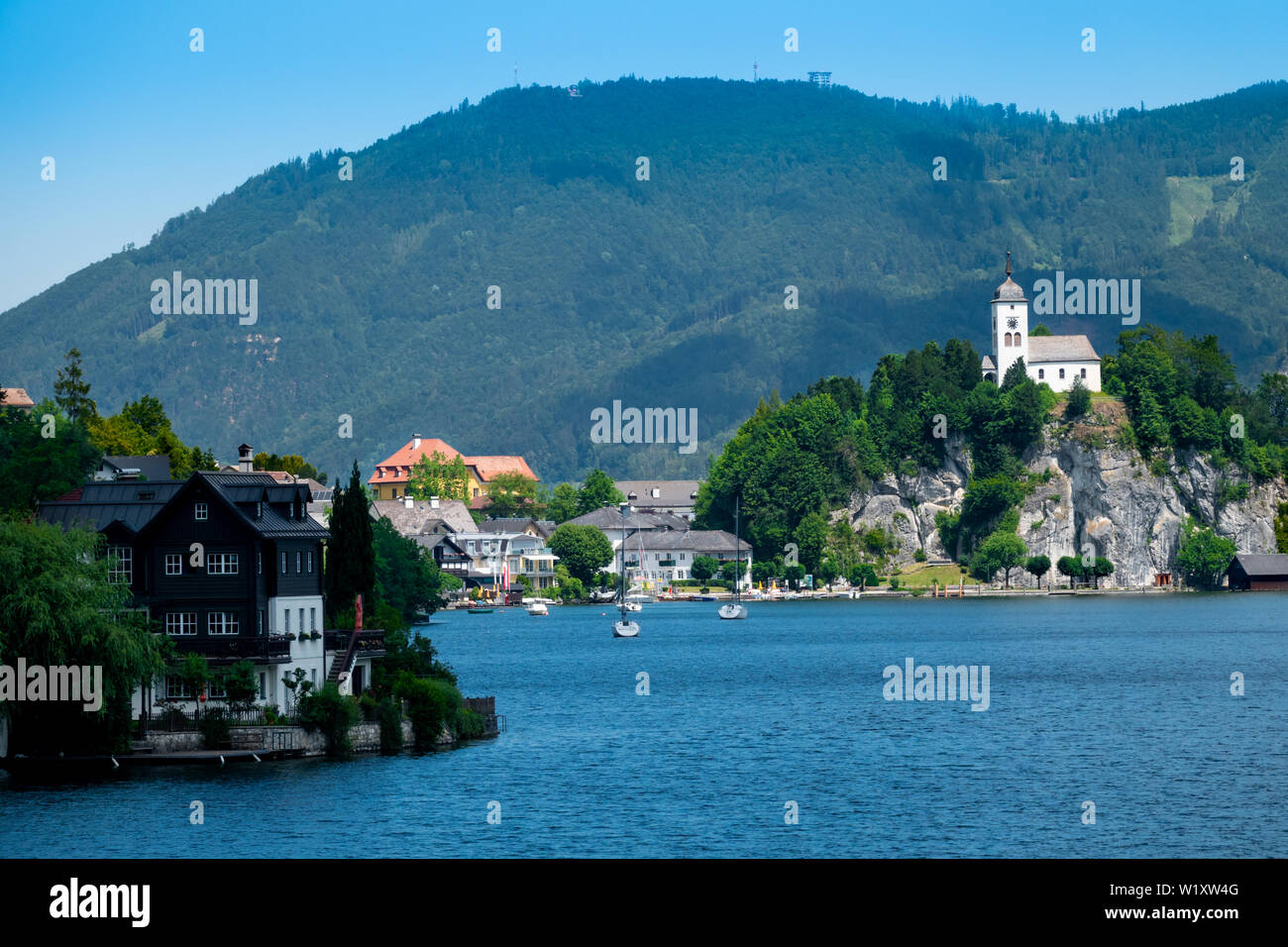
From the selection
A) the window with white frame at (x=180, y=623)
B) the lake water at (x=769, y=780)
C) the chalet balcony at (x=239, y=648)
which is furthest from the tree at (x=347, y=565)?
the chalet balcony at (x=239, y=648)

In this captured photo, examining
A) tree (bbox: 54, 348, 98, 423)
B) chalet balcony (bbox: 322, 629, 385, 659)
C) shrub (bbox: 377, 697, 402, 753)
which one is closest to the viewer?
shrub (bbox: 377, 697, 402, 753)

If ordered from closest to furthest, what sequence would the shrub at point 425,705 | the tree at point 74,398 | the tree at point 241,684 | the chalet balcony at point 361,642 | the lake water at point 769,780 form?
1. the lake water at point 769,780
2. the tree at point 241,684
3. the chalet balcony at point 361,642
4. the shrub at point 425,705
5. the tree at point 74,398

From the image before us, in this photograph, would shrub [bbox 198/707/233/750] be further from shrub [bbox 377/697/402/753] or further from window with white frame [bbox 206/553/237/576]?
shrub [bbox 377/697/402/753]

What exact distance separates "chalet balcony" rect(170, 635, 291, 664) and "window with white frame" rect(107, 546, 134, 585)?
2980mm

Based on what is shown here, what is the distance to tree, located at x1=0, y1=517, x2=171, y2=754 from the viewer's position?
50.7 meters

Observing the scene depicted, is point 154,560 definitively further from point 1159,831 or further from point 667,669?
point 667,669

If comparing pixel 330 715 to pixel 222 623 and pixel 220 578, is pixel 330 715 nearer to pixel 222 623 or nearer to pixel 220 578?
pixel 222 623

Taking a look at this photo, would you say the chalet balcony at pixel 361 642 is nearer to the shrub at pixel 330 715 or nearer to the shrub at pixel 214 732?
the shrub at pixel 330 715

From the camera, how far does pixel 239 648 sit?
54719 millimetres

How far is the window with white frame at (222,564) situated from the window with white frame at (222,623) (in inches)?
54.7

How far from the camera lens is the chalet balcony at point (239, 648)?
54.7 meters

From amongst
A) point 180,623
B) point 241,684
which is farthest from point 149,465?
point 241,684

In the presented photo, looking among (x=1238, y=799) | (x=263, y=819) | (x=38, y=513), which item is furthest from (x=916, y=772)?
(x=38, y=513)

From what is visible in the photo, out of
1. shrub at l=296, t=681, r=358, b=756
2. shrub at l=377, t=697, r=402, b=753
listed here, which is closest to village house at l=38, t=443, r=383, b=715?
shrub at l=296, t=681, r=358, b=756
